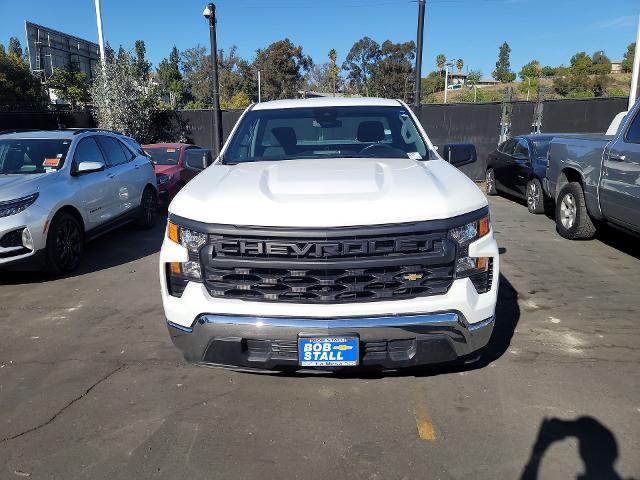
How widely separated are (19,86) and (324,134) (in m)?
40.7

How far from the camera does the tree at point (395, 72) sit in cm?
5541

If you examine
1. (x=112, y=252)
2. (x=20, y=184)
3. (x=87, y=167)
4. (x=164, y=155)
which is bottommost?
→ (x=112, y=252)

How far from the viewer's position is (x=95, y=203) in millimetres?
7016

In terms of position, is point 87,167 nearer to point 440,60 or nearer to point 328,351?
point 328,351

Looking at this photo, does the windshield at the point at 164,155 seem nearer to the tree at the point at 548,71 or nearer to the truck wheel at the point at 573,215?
the truck wheel at the point at 573,215

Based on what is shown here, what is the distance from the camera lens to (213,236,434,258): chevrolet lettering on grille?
2.83m

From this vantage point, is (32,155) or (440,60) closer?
(32,155)

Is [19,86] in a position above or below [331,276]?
above

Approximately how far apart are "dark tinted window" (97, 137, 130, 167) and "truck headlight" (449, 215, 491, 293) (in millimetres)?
6291

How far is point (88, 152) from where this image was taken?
7316 millimetres

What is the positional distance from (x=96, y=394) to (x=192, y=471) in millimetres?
1149

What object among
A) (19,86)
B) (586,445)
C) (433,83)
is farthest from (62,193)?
(433,83)

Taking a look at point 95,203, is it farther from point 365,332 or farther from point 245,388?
point 365,332

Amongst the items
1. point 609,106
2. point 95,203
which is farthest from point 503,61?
point 95,203
